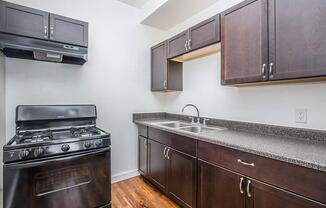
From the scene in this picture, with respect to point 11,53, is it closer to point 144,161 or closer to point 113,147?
point 113,147

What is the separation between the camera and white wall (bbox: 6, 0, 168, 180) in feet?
6.36

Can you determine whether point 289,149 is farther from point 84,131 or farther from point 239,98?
point 84,131

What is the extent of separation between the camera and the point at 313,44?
1115 millimetres

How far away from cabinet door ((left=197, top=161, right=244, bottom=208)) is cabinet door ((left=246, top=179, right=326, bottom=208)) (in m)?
0.07

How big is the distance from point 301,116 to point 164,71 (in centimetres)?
171

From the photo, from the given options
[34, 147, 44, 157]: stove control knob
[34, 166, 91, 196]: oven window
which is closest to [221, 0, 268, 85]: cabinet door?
[34, 166, 91, 196]: oven window

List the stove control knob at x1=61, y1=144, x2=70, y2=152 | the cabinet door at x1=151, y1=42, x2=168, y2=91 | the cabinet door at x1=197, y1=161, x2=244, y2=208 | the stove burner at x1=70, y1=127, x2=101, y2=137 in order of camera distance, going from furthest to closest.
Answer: the cabinet door at x1=151, y1=42, x2=168, y2=91 < the stove burner at x1=70, y1=127, x2=101, y2=137 < the stove control knob at x1=61, y1=144, x2=70, y2=152 < the cabinet door at x1=197, y1=161, x2=244, y2=208

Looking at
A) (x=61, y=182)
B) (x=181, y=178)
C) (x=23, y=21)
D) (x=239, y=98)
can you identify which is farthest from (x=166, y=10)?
(x=61, y=182)

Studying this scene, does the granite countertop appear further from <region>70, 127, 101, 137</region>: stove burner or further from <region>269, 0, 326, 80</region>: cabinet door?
<region>70, 127, 101, 137</region>: stove burner

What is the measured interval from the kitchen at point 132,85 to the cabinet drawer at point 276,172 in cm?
28

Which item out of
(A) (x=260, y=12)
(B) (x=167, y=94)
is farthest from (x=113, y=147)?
(A) (x=260, y=12)

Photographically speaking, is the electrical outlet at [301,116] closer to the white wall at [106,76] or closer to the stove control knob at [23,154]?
the white wall at [106,76]

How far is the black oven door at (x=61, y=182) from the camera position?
1.34 meters

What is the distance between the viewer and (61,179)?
1.53 metres
